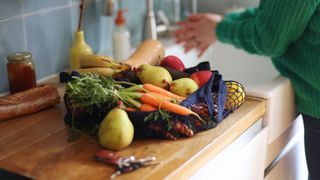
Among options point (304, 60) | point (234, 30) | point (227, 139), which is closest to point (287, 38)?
point (304, 60)

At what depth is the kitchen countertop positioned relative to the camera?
0.91 meters

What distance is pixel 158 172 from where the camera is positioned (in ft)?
2.97

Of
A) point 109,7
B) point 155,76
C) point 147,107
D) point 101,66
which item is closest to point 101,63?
point 101,66

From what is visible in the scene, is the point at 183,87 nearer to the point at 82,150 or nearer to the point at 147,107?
the point at 147,107

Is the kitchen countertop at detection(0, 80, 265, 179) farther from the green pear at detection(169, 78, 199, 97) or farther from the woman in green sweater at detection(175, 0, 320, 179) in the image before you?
the woman in green sweater at detection(175, 0, 320, 179)

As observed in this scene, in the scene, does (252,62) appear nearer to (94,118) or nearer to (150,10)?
(150,10)

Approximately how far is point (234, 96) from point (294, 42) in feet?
0.95

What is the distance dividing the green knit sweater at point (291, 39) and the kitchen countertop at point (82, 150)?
0.23 m

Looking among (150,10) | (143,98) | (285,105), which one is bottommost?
(285,105)

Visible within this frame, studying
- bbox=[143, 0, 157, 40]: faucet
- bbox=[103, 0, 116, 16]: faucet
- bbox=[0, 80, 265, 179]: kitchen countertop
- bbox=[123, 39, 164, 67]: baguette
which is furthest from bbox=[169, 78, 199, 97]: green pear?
bbox=[143, 0, 157, 40]: faucet

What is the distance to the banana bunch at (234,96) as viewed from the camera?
3.84 ft

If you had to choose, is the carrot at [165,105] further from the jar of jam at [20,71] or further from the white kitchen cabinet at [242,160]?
the jar of jam at [20,71]

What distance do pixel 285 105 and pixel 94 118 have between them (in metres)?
0.59

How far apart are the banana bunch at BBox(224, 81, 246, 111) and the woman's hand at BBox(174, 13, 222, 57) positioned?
15.6 inches
